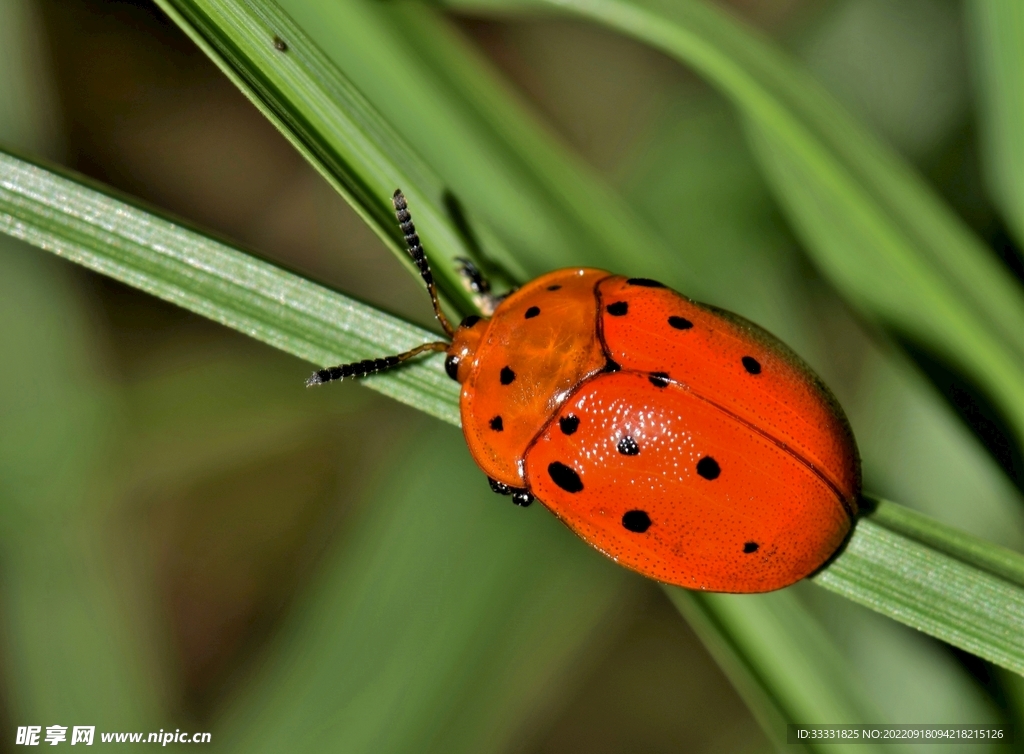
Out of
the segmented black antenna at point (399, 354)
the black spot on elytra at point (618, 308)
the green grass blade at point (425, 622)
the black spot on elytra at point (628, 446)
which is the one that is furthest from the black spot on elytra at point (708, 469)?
the green grass blade at point (425, 622)

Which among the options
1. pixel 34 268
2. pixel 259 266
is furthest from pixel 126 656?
pixel 259 266

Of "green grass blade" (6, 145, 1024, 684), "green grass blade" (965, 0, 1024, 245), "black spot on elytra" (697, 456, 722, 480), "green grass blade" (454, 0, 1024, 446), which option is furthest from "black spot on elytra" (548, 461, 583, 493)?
"green grass blade" (965, 0, 1024, 245)

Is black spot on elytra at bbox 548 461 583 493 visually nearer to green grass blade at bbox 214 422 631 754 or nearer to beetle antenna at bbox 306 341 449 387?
beetle antenna at bbox 306 341 449 387

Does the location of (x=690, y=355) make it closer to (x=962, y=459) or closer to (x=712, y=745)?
(x=962, y=459)

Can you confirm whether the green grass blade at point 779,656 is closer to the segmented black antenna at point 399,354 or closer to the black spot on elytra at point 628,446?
the black spot on elytra at point 628,446

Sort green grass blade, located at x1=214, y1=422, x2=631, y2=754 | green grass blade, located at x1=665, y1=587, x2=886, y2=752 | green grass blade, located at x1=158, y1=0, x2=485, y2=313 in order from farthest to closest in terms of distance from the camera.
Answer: green grass blade, located at x1=214, y1=422, x2=631, y2=754 < green grass blade, located at x1=665, y1=587, x2=886, y2=752 < green grass blade, located at x1=158, y1=0, x2=485, y2=313
